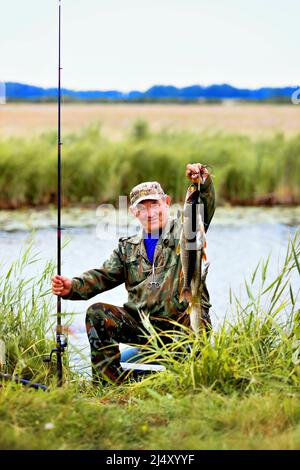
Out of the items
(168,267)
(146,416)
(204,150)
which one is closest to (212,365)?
(146,416)

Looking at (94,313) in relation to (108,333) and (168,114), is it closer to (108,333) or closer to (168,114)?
(108,333)

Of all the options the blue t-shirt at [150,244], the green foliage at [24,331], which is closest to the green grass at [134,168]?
the green foliage at [24,331]

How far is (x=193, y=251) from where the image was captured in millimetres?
3891

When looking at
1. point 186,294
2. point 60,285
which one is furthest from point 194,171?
point 60,285

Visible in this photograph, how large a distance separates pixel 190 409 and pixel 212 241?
285 inches

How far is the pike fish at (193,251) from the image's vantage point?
3.83 m

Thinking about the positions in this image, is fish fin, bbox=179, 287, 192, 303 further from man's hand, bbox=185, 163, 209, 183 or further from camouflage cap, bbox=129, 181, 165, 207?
camouflage cap, bbox=129, 181, 165, 207

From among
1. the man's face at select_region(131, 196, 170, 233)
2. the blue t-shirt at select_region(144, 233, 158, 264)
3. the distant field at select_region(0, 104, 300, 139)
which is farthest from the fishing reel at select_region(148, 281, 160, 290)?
the distant field at select_region(0, 104, 300, 139)

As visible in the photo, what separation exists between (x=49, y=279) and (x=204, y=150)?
809cm

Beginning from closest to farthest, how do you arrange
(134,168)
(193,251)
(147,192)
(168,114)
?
(193,251)
(147,192)
(134,168)
(168,114)

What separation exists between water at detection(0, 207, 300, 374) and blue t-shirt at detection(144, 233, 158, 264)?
3.09 metres

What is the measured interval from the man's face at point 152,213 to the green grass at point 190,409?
0.55 metres

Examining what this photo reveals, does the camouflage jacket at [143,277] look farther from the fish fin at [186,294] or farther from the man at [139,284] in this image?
the fish fin at [186,294]

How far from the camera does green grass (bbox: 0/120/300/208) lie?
11.8 m
